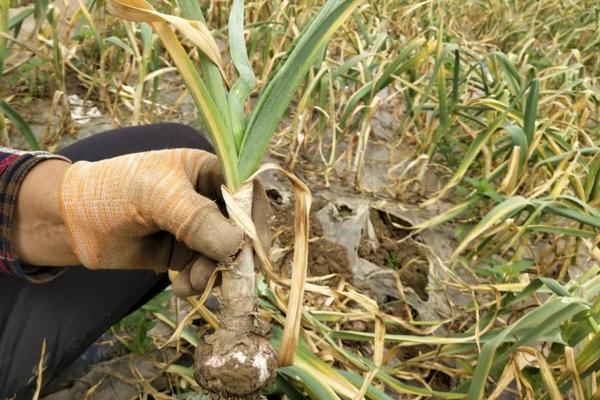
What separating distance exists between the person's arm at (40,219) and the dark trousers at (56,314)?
5.4 inches

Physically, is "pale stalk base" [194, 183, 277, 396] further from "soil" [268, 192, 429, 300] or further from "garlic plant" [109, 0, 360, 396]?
"soil" [268, 192, 429, 300]

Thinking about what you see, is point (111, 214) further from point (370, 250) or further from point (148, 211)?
point (370, 250)

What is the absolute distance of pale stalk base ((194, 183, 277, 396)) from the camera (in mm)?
736

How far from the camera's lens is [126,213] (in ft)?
2.56

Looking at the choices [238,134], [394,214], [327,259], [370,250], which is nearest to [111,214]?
→ [238,134]

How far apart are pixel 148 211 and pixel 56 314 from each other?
305 millimetres

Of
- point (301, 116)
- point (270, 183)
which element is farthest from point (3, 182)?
point (301, 116)

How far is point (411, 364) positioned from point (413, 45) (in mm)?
→ 955

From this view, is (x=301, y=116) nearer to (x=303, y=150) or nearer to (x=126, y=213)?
(x=303, y=150)

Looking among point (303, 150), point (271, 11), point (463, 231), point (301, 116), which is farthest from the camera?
point (271, 11)

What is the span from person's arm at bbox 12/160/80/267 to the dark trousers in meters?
0.14

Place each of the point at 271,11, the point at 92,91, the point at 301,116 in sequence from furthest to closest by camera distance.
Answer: the point at 271,11 < the point at 92,91 < the point at 301,116

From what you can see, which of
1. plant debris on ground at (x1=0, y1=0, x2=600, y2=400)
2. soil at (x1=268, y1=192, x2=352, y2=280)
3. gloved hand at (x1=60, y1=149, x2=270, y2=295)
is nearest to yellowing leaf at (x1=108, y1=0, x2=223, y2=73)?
→ gloved hand at (x1=60, y1=149, x2=270, y2=295)

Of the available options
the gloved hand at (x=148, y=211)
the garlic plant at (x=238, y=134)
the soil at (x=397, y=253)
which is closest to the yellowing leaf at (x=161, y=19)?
the garlic plant at (x=238, y=134)
